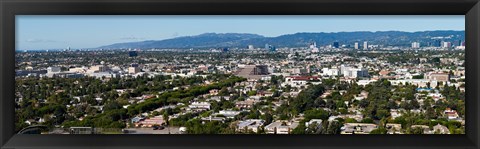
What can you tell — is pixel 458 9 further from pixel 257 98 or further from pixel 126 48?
pixel 126 48

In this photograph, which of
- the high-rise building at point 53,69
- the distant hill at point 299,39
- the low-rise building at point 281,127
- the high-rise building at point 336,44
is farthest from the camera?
the high-rise building at point 336,44

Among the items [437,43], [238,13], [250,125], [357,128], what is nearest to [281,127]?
[250,125]

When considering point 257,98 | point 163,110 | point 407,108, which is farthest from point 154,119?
point 407,108

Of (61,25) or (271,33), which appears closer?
(61,25)

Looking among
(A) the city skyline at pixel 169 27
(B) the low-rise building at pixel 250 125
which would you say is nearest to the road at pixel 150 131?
(B) the low-rise building at pixel 250 125

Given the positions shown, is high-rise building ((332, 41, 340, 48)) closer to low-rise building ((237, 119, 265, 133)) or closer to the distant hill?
A: the distant hill

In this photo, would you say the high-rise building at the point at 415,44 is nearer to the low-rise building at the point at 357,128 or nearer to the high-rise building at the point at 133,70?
the low-rise building at the point at 357,128

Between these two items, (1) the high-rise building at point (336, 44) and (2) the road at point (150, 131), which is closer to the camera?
(2) the road at point (150, 131)
